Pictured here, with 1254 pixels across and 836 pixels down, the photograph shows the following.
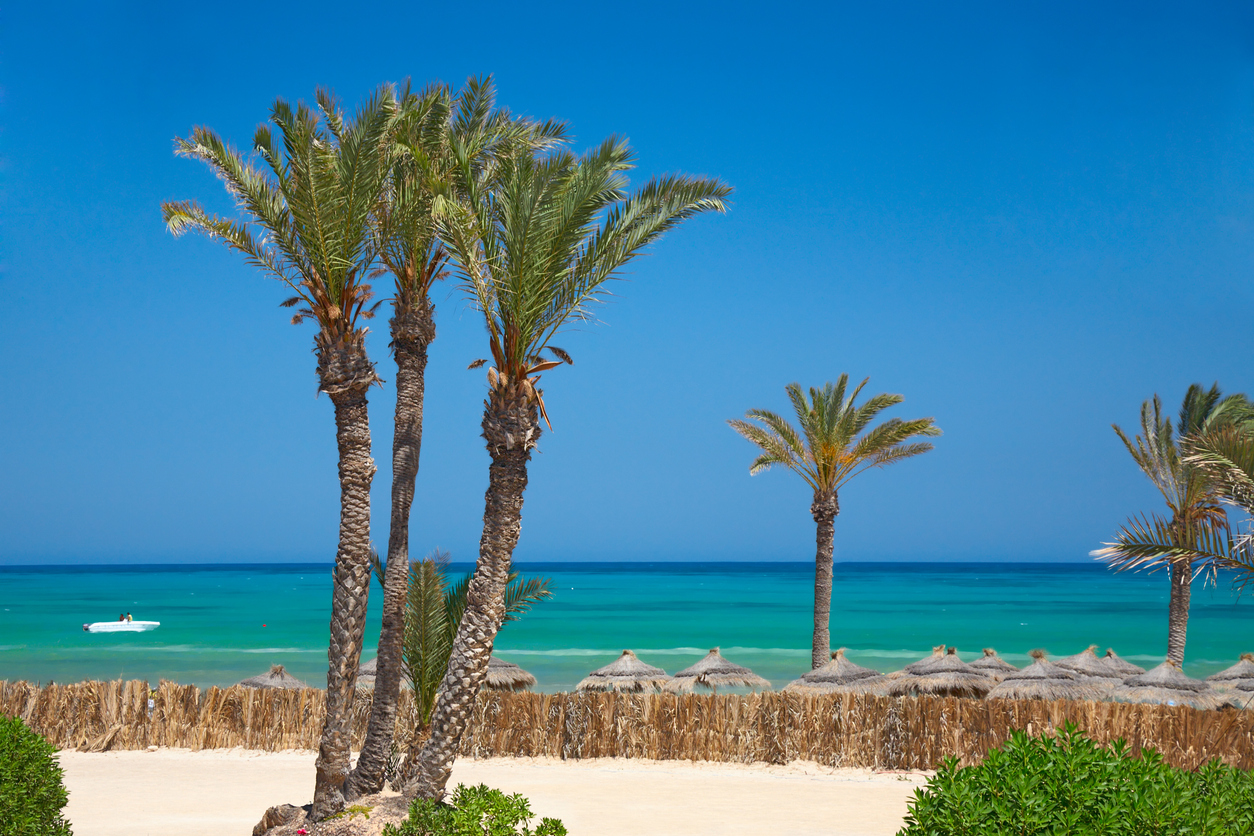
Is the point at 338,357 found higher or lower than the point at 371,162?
lower

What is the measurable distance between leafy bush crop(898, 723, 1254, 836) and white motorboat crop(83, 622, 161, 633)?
185 feet

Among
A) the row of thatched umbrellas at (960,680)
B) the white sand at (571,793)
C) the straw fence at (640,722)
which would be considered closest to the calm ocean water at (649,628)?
the row of thatched umbrellas at (960,680)

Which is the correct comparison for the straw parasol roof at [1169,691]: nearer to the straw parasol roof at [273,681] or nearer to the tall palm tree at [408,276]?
the tall palm tree at [408,276]

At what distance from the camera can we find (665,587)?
106500 mm

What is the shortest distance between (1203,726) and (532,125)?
12623 mm

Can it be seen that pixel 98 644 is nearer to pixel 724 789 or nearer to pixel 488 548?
pixel 724 789

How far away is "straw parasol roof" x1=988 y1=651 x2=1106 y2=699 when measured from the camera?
19.0 m

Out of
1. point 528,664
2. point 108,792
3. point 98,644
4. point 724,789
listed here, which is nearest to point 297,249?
point 108,792

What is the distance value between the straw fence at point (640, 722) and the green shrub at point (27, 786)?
883 cm

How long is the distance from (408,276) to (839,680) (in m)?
13.4

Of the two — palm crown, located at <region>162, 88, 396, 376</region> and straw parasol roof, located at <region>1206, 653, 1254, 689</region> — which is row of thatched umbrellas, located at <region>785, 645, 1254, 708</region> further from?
palm crown, located at <region>162, 88, 396, 376</region>

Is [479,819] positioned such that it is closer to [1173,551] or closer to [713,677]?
[1173,551]

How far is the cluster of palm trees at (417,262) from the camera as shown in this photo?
970 cm

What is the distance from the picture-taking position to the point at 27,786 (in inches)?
287
